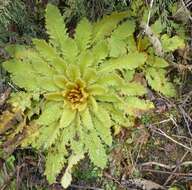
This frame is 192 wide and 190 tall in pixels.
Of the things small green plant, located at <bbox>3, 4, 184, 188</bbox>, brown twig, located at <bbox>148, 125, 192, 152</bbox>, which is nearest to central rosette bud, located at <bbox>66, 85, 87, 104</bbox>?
small green plant, located at <bbox>3, 4, 184, 188</bbox>

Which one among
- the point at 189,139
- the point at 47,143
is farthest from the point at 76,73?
the point at 189,139

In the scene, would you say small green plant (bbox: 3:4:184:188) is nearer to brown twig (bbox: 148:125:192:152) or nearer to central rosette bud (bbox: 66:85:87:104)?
central rosette bud (bbox: 66:85:87:104)

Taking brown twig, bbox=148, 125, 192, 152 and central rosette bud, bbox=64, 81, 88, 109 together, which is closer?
central rosette bud, bbox=64, 81, 88, 109

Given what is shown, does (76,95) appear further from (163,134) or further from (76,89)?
(163,134)

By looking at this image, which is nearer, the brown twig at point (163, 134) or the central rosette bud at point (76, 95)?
the central rosette bud at point (76, 95)

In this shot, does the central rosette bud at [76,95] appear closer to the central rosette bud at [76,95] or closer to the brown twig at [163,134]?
the central rosette bud at [76,95]

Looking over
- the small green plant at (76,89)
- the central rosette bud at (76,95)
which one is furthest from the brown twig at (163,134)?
the central rosette bud at (76,95)

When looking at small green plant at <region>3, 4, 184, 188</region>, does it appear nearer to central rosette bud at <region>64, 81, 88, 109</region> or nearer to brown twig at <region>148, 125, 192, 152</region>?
central rosette bud at <region>64, 81, 88, 109</region>

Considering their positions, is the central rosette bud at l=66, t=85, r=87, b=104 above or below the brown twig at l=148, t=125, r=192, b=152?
above

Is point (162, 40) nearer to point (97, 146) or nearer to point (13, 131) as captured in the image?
point (97, 146)
